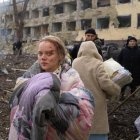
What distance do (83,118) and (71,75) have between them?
31 cm

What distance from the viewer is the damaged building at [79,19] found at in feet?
137

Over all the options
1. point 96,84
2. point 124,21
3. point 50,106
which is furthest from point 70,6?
point 50,106

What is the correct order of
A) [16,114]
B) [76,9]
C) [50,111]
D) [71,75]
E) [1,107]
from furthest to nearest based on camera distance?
[76,9], [1,107], [71,75], [16,114], [50,111]

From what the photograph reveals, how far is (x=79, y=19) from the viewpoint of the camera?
157 ft

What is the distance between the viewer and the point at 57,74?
2.39m

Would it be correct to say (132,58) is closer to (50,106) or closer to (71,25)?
(50,106)

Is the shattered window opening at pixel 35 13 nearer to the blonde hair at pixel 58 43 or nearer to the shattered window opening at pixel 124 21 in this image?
the shattered window opening at pixel 124 21

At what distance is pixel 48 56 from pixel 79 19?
45933mm

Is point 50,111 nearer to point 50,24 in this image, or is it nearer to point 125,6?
point 125,6

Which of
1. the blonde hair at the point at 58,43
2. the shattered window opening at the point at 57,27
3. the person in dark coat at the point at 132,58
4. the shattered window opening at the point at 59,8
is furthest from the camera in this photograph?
the shattered window opening at the point at 59,8

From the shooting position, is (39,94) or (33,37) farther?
(33,37)

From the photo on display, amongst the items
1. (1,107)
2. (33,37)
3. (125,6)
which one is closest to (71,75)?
(1,107)

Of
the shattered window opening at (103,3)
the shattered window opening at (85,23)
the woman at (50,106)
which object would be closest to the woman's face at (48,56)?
the woman at (50,106)

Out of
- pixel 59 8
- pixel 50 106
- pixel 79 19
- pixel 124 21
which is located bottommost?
pixel 50 106
